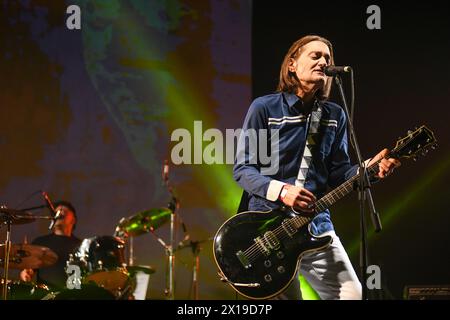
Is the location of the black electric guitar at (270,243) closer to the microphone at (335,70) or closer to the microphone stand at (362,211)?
the microphone stand at (362,211)

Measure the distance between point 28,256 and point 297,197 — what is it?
3.10 meters

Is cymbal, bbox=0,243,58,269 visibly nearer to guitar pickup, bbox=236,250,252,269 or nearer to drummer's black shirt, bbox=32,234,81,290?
drummer's black shirt, bbox=32,234,81,290

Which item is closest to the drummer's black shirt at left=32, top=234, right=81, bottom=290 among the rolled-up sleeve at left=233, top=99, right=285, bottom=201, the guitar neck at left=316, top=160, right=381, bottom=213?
the rolled-up sleeve at left=233, top=99, right=285, bottom=201

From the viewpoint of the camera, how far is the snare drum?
20.1ft

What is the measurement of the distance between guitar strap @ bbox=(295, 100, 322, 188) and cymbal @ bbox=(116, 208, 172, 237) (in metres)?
2.80

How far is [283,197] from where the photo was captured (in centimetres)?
337

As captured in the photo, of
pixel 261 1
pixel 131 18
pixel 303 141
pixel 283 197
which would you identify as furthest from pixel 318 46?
pixel 131 18

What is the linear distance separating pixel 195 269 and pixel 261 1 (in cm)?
292

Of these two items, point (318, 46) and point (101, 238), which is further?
point (101, 238)

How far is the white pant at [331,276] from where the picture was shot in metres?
3.26

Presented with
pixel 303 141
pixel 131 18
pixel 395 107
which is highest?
pixel 131 18

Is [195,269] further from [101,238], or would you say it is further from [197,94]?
[197,94]

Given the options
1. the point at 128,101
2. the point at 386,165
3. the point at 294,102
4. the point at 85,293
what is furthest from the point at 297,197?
the point at 128,101
